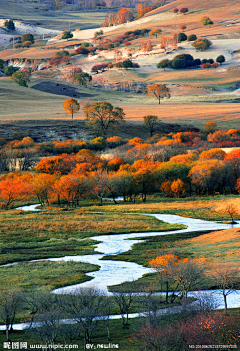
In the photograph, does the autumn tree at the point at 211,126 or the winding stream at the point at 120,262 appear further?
the autumn tree at the point at 211,126

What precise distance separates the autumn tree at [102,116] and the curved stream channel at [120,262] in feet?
225

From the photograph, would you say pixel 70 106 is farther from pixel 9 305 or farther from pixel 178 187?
pixel 9 305

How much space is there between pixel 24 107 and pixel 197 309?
145m

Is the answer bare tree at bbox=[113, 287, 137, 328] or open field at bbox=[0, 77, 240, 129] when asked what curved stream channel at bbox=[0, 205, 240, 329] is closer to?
bare tree at bbox=[113, 287, 137, 328]

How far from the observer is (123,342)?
22672 millimetres

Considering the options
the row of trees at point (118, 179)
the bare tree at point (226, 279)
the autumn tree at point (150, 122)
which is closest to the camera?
the bare tree at point (226, 279)

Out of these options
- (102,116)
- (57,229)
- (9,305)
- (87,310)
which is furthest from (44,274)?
(102,116)

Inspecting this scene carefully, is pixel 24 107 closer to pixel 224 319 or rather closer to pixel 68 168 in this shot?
pixel 68 168

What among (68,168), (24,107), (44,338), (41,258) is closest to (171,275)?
(44,338)

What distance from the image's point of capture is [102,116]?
13650 centimetres

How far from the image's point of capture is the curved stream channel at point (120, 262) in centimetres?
3513

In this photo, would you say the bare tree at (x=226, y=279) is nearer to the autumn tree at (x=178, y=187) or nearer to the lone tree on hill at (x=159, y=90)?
the autumn tree at (x=178, y=187)

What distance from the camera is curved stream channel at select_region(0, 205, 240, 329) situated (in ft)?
115

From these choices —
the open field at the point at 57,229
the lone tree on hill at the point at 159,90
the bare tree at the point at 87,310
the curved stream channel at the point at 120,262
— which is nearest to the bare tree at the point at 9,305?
the bare tree at the point at 87,310
